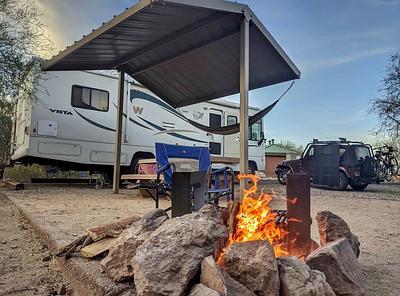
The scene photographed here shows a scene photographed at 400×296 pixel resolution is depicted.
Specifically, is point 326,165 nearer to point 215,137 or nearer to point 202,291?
point 215,137

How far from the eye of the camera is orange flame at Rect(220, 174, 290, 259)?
1.76 m

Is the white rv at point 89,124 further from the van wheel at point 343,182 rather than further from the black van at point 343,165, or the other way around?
the van wheel at point 343,182

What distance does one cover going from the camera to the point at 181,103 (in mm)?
6121

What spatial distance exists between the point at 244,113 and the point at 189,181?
180 centimetres

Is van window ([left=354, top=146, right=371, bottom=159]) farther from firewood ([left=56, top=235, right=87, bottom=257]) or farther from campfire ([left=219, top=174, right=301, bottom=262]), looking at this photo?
firewood ([left=56, top=235, right=87, bottom=257])

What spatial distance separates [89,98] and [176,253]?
6859 mm

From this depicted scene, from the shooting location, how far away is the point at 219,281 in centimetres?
116

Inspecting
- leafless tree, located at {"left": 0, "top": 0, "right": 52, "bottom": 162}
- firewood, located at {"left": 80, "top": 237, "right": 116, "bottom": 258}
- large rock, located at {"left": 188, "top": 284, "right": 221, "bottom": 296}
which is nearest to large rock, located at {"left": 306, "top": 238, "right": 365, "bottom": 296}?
large rock, located at {"left": 188, "top": 284, "right": 221, "bottom": 296}

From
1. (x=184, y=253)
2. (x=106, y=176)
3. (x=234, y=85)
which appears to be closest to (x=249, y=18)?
(x=234, y=85)

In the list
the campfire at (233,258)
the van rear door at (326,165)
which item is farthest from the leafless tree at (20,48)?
the van rear door at (326,165)

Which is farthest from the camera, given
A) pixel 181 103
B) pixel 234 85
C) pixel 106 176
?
pixel 106 176

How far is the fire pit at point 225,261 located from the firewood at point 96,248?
21 centimetres

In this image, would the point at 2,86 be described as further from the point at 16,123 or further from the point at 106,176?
the point at 106,176

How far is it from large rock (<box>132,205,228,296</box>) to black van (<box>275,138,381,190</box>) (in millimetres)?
7951
